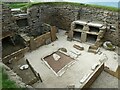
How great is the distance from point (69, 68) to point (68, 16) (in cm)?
738

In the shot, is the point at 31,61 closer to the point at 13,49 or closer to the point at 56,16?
the point at 13,49

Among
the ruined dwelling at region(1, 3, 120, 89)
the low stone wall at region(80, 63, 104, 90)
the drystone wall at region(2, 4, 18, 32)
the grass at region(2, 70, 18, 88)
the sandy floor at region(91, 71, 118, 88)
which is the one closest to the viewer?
the grass at region(2, 70, 18, 88)

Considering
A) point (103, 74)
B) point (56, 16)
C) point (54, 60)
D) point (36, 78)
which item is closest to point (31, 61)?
point (54, 60)

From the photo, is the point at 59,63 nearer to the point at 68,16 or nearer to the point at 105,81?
the point at 105,81

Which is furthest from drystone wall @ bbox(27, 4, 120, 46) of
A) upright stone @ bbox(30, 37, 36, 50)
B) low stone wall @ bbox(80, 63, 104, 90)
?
low stone wall @ bbox(80, 63, 104, 90)

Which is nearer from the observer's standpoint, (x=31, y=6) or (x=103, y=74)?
(x=103, y=74)

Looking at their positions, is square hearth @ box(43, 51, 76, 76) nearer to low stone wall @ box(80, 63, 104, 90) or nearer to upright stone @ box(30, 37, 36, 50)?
upright stone @ box(30, 37, 36, 50)

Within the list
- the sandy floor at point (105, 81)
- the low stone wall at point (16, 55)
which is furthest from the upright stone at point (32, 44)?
the sandy floor at point (105, 81)

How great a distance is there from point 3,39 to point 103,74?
8.08 m

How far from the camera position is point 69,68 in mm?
13625

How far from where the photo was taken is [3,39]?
50.4 feet

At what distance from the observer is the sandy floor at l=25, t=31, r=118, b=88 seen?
1216 cm

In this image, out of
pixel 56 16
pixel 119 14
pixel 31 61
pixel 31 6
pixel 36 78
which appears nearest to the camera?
pixel 36 78

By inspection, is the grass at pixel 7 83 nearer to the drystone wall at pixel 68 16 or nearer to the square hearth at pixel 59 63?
the square hearth at pixel 59 63
